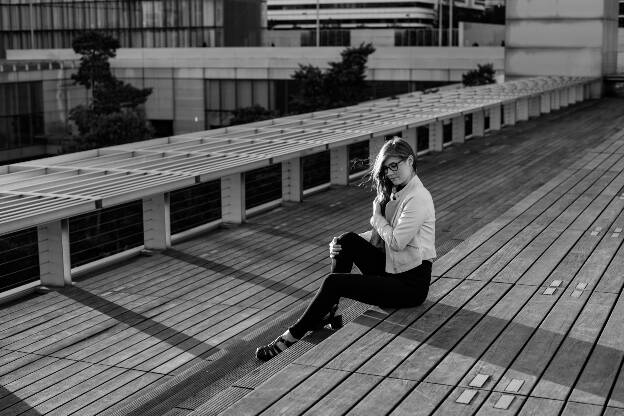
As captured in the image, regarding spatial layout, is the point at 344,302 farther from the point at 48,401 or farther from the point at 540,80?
the point at 540,80

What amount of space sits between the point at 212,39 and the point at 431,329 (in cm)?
6420

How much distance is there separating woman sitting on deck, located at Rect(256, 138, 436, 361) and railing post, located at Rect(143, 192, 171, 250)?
4.22 metres

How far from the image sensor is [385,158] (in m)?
6.04

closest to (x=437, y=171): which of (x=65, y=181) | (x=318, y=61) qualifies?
(x=65, y=181)

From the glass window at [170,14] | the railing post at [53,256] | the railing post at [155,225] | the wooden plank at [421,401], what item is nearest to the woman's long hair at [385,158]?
the wooden plank at [421,401]

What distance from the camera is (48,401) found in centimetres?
590

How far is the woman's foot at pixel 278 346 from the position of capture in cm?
589

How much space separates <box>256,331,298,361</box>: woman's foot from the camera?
589 cm

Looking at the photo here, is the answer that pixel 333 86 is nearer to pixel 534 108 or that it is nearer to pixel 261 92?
pixel 261 92

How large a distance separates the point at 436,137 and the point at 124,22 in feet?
185

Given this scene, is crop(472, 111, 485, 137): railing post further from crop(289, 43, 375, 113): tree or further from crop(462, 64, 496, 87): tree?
crop(289, 43, 375, 113): tree

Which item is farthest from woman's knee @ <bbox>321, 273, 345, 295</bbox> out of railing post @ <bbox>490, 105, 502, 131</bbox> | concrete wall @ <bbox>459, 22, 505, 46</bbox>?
concrete wall @ <bbox>459, 22, 505, 46</bbox>

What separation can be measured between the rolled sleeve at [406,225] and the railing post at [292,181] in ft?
22.8

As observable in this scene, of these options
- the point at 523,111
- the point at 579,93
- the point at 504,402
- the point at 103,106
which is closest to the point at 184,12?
the point at 103,106
